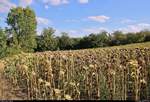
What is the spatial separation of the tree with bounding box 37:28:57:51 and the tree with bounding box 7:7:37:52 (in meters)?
5.19

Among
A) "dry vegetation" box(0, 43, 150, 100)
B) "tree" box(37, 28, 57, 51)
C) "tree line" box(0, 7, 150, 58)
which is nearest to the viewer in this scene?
"dry vegetation" box(0, 43, 150, 100)

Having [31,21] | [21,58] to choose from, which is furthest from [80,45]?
[21,58]

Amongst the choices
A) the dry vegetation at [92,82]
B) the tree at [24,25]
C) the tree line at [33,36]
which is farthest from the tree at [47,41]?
the dry vegetation at [92,82]

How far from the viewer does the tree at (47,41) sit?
260ft

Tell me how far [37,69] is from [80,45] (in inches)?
2422

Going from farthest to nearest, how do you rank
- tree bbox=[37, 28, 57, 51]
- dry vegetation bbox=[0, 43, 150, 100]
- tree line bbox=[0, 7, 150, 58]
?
1. tree bbox=[37, 28, 57, 51]
2. tree line bbox=[0, 7, 150, 58]
3. dry vegetation bbox=[0, 43, 150, 100]

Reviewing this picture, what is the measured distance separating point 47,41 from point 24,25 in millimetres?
7313

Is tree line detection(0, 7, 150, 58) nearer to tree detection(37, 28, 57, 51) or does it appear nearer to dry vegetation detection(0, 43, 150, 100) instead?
tree detection(37, 28, 57, 51)

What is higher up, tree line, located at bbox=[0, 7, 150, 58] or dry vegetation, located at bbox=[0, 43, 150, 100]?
tree line, located at bbox=[0, 7, 150, 58]

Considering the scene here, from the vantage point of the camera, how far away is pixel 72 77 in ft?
40.1

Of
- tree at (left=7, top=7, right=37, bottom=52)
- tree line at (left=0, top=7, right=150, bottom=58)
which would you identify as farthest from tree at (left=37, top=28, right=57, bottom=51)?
tree at (left=7, top=7, right=37, bottom=52)

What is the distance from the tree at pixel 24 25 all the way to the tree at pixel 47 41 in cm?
519

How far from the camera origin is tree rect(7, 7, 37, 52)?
72.6 meters

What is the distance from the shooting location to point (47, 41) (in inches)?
3123
